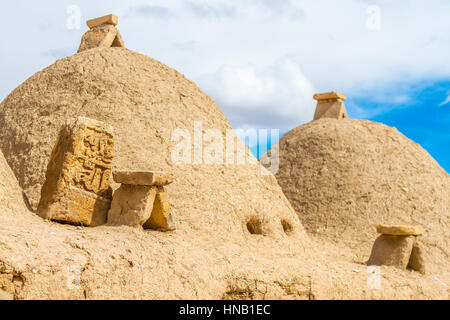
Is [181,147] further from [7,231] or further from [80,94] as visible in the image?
[7,231]

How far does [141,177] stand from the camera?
6020 mm

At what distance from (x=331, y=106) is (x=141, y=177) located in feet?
36.4

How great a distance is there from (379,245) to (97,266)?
5.48 m

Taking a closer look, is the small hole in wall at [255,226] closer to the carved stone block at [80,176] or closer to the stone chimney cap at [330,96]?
the carved stone block at [80,176]

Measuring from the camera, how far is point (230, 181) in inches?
313

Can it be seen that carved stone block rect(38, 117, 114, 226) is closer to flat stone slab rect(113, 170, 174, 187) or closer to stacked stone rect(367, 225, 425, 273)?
flat stone slab rect(113, 170, 174, 187)

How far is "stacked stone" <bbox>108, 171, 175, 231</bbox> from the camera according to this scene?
604cm


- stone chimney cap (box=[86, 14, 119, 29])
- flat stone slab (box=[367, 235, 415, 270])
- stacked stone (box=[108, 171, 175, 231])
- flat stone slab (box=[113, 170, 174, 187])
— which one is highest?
stone chimney cap (box=[86, 14, 119, 29])

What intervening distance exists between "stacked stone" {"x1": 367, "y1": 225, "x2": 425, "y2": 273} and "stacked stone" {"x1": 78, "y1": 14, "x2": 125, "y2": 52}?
6023mm

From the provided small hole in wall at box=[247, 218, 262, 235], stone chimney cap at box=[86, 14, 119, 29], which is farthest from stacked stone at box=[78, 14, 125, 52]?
small hole in wall at box=[247, 218, 262, 235]

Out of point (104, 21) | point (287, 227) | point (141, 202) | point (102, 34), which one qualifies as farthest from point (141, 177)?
point (104, 21)

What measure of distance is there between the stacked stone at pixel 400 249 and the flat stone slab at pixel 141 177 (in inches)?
166

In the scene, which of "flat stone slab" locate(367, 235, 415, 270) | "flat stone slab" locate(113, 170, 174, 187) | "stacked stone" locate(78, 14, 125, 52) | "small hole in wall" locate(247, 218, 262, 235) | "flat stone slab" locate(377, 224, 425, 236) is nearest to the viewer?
"flat stone slab" locate(113, 170, 174, 187)
